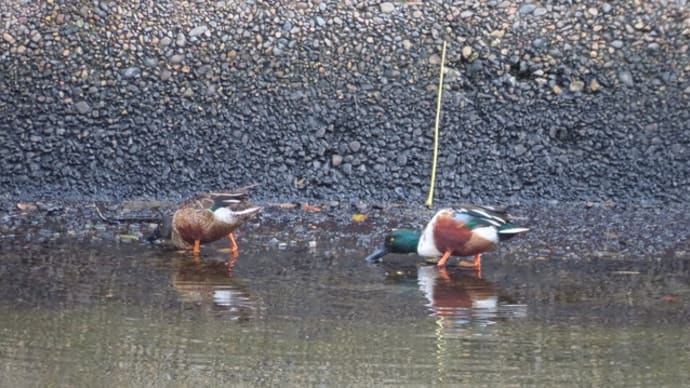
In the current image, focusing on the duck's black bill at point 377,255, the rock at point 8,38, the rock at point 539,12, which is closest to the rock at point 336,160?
the rock at point 539,12

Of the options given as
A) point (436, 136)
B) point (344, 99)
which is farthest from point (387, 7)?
point (436, 136)

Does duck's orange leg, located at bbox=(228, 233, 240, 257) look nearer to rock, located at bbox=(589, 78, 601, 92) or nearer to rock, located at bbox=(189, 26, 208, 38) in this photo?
rock, located at bbox=(189, 26, 208, 38)

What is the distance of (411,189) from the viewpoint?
10227 mm

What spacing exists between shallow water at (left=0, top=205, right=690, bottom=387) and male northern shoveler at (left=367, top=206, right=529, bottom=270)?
12cm

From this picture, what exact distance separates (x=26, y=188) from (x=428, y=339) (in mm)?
5086

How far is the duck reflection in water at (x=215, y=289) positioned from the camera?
22.1 feet

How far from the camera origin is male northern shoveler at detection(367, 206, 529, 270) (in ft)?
26.8

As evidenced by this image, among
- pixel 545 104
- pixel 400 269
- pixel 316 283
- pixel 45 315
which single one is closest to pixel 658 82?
pixel 545 104

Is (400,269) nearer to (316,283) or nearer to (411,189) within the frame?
(316,283)

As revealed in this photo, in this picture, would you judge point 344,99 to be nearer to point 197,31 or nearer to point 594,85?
point 197,31

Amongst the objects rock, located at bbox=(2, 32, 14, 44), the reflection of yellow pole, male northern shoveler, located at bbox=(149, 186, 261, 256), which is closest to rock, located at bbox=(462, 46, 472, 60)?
the reflection of yellow pole

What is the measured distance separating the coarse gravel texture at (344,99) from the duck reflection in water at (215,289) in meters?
2.14

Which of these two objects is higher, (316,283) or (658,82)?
(658,82)

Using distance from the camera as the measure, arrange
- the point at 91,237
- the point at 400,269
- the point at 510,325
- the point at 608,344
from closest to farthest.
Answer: the point at 608,344
the point at 510,325
the point at 400,269
the point at 91,237
